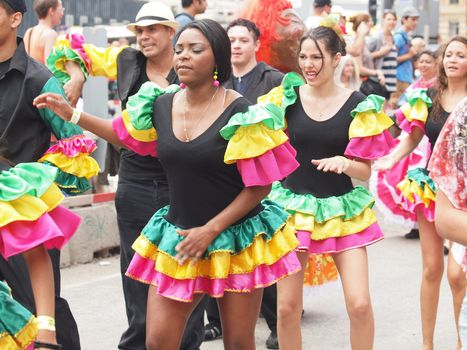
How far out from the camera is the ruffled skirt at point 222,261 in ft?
15.4

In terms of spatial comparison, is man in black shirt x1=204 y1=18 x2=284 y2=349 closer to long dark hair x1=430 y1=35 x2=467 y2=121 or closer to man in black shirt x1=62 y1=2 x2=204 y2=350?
man in black shirt x1=62 y1=2 x2=204 y2=350

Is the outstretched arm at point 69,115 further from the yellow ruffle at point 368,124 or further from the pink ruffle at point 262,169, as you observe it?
the yellow ruffle at point 368,124

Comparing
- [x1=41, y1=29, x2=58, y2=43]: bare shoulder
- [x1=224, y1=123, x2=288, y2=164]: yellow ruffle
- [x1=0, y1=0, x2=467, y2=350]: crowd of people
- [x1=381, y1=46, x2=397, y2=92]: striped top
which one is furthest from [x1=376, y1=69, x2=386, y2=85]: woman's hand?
[x1=224, y1=123, x2=288, y2=164]: yellow ruffle

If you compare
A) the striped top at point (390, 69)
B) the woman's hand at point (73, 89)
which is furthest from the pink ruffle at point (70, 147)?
the striped top at point (390, 69)

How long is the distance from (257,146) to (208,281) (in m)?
0.67

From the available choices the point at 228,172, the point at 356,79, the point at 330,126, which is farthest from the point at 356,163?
the point at 356,79

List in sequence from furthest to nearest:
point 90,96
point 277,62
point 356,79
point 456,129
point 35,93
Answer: point 356,79, point 90,96, point 277,62, point 35,93, point 456,129

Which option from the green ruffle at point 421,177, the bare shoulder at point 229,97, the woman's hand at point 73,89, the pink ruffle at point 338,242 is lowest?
the green ruffle at point 421,177

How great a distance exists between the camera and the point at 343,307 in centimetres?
816

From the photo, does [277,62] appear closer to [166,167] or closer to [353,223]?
[353,223]

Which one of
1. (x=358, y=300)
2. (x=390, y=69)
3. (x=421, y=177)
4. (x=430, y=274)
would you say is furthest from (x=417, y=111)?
(x=390, y=69)

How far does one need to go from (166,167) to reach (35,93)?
77 centimetres

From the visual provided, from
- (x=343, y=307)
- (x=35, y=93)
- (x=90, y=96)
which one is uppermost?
(x=35, y=93)

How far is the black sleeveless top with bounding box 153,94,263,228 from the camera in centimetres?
469
